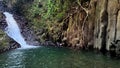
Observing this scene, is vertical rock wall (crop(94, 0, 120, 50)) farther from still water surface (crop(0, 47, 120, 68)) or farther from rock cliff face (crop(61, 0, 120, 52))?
still water surface (crop(0, 47, 120, 68))

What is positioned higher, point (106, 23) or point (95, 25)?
point (106, 23)

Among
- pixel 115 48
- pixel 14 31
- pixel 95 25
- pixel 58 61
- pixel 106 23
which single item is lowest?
pixel 58 61

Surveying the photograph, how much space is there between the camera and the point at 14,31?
43406mm

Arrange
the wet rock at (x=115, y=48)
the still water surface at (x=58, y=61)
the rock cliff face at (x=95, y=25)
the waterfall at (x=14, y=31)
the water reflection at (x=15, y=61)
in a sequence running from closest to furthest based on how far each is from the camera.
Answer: the still water surface at (x=58, y=61), the water reflection at (x=15, y=61), the wet rock at (x=115, y=48), the rock cliff face at (x=95, y=25), the waterfall at (x=14, y=31)

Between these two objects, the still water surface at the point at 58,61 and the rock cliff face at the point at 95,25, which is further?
the rock cliff face at the point at 95,25

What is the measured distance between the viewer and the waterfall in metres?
39.8

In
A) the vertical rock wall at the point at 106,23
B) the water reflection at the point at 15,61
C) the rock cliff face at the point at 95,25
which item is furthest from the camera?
the rock cliff face at the point at 95,25

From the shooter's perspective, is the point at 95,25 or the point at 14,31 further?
the point at 14,31

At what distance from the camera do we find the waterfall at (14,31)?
3975cm

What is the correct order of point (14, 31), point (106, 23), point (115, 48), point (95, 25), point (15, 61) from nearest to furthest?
point (15, 61) → point (115, 48) → point (106, 23) → point (95, 25) → point (14, 31)

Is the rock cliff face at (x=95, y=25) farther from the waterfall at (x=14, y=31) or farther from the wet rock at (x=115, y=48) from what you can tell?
the waterfall at (x=14, y=31)

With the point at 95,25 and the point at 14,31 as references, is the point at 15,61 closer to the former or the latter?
the point at 95,25

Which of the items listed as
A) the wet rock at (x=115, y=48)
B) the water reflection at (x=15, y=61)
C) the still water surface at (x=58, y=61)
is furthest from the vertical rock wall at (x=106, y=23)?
the water reflection at (x=15, y=61)

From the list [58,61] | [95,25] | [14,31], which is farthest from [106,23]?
[14,31]
